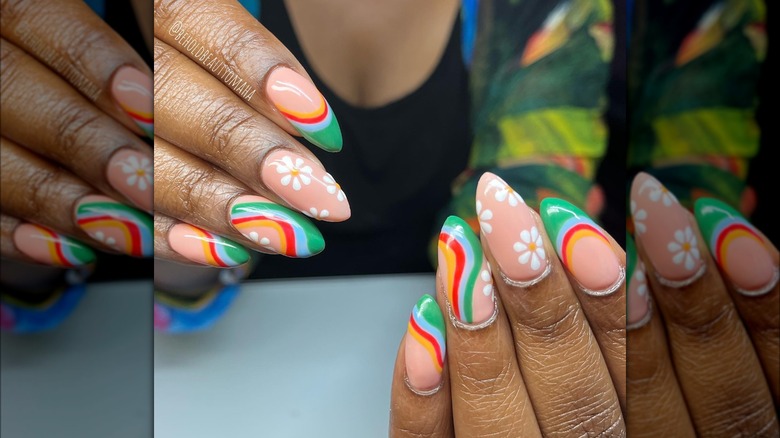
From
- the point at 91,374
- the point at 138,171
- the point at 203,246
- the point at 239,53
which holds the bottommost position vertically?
the point at 91,374

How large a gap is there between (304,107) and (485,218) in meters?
0.30

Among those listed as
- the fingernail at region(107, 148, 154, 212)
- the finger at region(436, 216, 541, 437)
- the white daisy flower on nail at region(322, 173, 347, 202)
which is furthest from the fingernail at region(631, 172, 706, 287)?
the fingernail at region(107, 148, 154, 212)

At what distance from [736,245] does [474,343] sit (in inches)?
18.6

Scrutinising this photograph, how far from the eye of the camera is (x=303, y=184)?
85 cm

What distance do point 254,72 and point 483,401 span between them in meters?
0.56

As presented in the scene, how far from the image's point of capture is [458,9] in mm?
912

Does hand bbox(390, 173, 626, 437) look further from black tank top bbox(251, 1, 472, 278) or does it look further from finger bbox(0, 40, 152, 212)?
finger bbox(0, 40, 152, 212)

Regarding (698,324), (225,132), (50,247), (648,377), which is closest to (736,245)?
(698,324)

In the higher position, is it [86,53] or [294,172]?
[86,53]

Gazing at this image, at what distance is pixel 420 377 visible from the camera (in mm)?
913

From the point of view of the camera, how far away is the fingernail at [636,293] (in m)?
1.01

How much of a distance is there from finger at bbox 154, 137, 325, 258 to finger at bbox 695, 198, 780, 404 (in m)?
0.68

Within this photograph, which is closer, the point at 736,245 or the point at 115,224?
the point at 115,224

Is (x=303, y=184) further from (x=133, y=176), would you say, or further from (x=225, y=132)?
(x=133, y=176)
